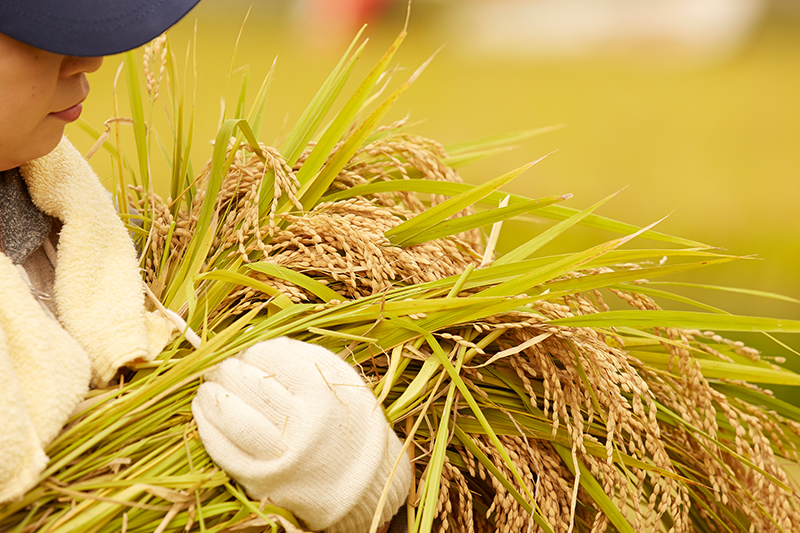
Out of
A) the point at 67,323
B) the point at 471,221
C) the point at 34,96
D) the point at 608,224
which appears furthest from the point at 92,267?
the point at 608,224

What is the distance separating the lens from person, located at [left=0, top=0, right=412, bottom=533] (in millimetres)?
425

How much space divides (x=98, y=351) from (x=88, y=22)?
0.28m

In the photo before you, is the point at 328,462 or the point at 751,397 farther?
the point at 751,397

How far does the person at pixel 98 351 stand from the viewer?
0.43 metres

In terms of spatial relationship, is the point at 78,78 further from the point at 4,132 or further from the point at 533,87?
the point at 533,87

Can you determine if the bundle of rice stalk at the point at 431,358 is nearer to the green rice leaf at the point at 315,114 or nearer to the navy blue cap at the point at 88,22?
the green rice leaf at the point at 315,114

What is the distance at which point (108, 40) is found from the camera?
0.45 m

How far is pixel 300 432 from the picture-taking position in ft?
1.50

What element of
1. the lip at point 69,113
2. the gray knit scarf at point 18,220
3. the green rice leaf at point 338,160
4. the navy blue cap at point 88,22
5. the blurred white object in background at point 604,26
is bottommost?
the gray knit scarf at point 18,220

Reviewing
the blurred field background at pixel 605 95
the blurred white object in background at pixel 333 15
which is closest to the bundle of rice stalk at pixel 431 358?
the blurred field background at pixel 605 95

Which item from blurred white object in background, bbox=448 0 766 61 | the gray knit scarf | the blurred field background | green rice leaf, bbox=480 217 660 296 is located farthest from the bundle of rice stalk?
blurred white object in background, bbox=448 0 766 61

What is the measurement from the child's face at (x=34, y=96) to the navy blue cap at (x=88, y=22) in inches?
0.9

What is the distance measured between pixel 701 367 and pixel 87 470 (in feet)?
2.10

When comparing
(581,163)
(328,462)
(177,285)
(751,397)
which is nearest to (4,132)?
(177,285)
